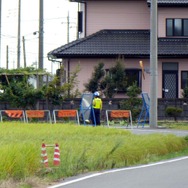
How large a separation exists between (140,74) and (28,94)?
10.9 m

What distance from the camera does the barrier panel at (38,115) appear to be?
126 ft

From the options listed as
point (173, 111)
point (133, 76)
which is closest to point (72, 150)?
point (173, 111)

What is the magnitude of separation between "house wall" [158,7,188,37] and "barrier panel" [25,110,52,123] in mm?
12527

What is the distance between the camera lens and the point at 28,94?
4150 centimetres

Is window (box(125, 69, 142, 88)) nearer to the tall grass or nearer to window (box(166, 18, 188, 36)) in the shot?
window (box(166, 18, 188, 36))

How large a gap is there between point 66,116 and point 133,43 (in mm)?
13337

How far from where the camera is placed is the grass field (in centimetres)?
1614

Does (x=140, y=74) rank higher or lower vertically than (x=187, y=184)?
higher

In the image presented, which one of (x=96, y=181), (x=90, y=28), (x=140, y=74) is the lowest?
(x=96, y=181)

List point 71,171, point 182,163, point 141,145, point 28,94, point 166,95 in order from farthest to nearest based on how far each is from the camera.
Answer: point 166,95
point 28,94
point 141,145
point 182,163
point 71,171

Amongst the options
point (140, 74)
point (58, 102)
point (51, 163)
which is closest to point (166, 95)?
point (140, 74)

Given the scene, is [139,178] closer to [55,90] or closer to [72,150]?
[72,150]

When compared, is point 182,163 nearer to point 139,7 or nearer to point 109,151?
point 109,151

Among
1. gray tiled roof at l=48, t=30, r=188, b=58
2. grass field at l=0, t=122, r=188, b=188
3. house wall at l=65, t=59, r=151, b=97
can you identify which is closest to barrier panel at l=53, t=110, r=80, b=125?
grass field at l=0, t=122, r=188, b=188
